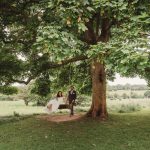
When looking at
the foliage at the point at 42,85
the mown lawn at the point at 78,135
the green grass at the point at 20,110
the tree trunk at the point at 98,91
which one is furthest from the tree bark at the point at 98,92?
the green grass at the point at 20,110

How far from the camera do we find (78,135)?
69.8 ft

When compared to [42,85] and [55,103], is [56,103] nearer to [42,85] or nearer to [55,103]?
[55,103]

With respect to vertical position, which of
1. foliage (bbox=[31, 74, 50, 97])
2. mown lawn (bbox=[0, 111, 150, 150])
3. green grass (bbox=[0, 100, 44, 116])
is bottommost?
mown lawn (bbox=[0, 111, 150, 150])

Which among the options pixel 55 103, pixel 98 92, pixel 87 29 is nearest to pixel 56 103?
pixel 55 103

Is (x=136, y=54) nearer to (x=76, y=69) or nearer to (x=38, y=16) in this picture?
(x=38, y=16)

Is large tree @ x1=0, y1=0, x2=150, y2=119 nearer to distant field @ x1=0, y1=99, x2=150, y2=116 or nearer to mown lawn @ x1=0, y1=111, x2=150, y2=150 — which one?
mown lawn @ x1=0, y1=111, x2=150, y2=150

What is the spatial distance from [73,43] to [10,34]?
421 inches

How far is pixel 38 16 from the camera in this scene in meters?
18.8

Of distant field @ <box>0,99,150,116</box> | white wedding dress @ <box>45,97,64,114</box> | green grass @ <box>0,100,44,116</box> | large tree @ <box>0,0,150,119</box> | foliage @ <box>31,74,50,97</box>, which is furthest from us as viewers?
green grass @ <box>0,100,44,116</box>

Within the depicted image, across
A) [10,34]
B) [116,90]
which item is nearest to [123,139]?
[10,34]

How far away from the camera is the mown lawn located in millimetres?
19344

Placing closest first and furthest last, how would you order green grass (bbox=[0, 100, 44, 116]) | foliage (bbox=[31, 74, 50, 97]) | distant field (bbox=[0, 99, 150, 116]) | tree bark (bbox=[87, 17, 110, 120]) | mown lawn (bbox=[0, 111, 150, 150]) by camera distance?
mown lawn (bbox=[0, 111, 150, 150]) < tree bark (bbox=[87, 17, 110, 120]) < foliage (bbox=[31, 74, 50, 97]) < distant field (bbox=[0, 99, 150, 116]) < green grass (bbox=[0, 100, 44, 116])

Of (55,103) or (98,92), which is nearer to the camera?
(98,92)

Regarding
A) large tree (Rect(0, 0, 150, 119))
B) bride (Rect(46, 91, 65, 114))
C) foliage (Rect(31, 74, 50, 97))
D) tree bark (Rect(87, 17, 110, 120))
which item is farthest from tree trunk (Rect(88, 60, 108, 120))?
large tree (Rect(0, 0, 150, 119))
